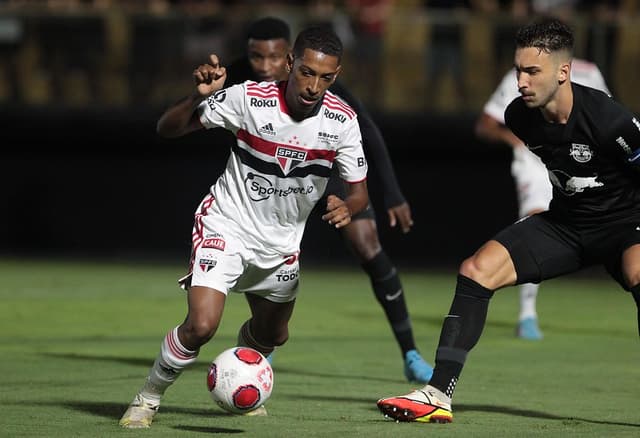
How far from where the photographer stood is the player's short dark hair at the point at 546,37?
20.3 ft

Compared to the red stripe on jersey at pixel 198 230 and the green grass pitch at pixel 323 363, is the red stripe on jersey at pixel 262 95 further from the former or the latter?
the green grass pitch at pixel 323 363

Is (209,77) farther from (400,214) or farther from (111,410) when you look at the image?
(400,214)

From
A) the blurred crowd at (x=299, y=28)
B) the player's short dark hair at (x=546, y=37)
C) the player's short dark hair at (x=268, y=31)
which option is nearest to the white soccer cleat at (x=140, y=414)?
the player's short dark hair at (x=546, y=37)

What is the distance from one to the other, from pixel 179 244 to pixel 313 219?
231 centimetres

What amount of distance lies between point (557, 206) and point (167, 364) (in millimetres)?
2128

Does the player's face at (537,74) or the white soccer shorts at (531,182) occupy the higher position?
the player's face at (537,74)

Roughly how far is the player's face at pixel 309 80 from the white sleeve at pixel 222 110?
0.25 m

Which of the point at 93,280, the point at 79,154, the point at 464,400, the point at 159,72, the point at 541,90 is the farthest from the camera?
the point at 79,154

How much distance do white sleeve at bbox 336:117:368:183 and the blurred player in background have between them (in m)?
1.61

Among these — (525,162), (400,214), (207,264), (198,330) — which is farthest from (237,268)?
(525,162)

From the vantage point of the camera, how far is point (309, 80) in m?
6.25

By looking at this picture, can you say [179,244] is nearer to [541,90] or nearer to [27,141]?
[27,141]

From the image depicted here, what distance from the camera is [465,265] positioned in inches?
254

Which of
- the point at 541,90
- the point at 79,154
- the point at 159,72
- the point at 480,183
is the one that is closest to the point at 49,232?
the point at 79,154
